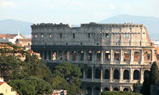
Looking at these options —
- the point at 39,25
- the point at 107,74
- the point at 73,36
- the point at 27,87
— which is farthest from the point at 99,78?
the point at 27,87

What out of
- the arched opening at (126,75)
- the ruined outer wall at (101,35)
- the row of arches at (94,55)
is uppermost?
the ruined outer wall at (101,35)

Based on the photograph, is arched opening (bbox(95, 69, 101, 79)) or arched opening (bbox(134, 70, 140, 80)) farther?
arched opening (bbox(95, 69, 101, 79))

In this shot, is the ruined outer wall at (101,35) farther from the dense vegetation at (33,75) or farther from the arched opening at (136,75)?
the dense vegetation at (33,75)

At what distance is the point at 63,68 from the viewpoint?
164 m

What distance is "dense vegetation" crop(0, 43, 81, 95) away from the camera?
395 feet

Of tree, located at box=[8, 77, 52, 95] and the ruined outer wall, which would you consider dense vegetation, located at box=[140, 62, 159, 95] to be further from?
the ruined outer wall

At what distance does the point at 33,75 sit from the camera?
142 m

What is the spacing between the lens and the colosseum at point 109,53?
17225 cm

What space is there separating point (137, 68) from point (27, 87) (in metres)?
57.8

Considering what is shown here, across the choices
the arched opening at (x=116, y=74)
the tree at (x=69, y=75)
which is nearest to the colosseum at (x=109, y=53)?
the arched opening at (x=116, y=74)

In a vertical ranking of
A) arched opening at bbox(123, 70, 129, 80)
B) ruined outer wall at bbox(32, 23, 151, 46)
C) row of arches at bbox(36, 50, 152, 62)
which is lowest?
arched opening at bbox(123, 70, 129, 80)

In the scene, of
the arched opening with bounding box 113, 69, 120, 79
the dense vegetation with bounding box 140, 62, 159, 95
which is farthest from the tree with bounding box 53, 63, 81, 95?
the dense vegetation with bounding box 140, 62, 159, 95

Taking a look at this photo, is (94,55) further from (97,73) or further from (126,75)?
(126,75)

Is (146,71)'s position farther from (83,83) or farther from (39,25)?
(39,25)
